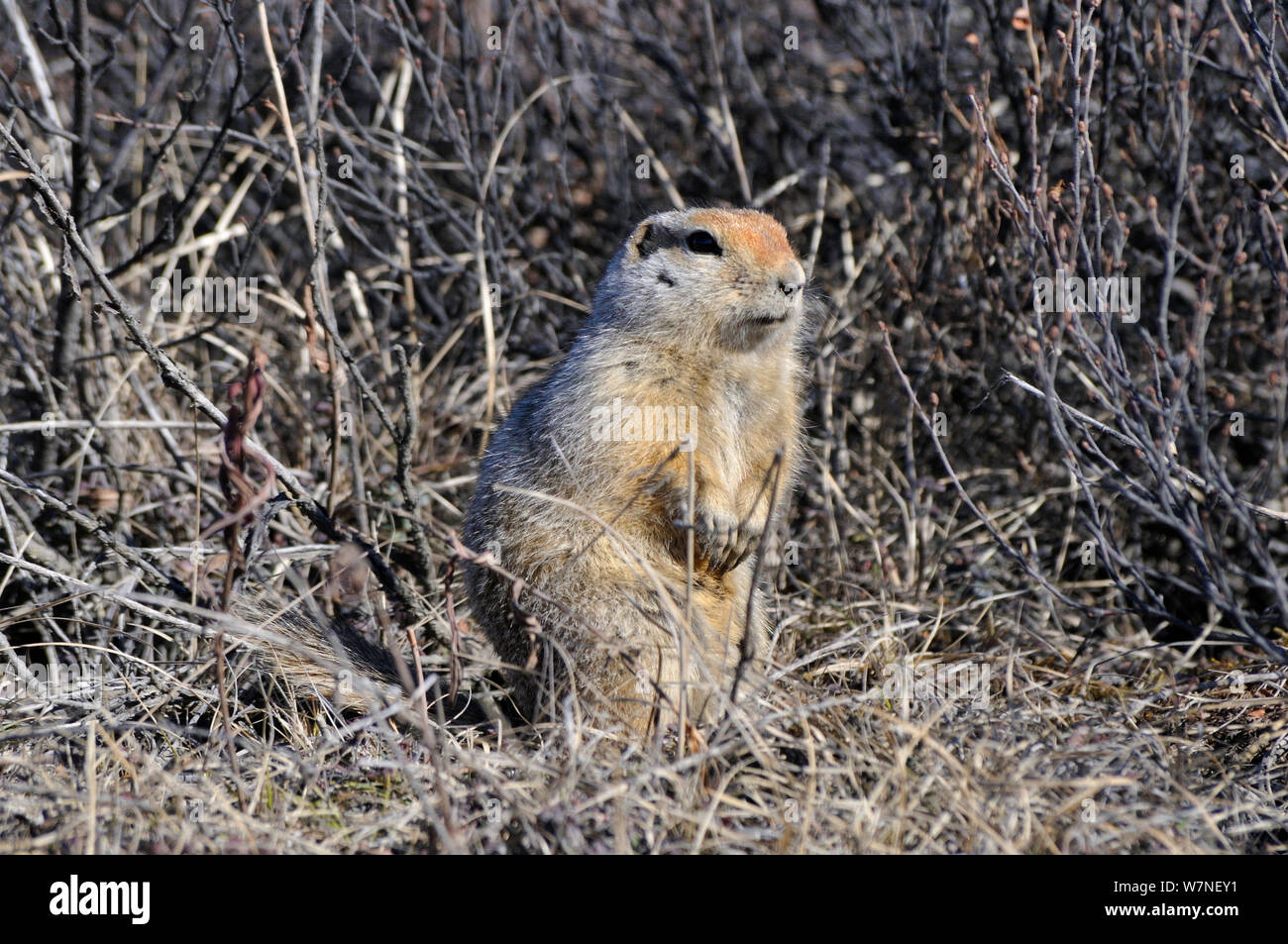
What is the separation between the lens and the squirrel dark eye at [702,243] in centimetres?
353

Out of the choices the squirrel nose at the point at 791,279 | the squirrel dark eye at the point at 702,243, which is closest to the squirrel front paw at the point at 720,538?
the squirrel nose at the point at 791,279


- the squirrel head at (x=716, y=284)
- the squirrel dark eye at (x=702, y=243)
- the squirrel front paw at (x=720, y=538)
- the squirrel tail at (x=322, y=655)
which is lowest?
the squirrel tail at (x=322, y=655)

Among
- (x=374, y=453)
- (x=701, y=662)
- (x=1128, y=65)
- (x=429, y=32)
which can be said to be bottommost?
(x=701, y=662)

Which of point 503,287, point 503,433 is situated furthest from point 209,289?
point 503,433

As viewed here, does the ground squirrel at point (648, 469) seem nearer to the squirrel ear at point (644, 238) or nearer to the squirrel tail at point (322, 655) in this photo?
the squirrel ear at point (644, 238)

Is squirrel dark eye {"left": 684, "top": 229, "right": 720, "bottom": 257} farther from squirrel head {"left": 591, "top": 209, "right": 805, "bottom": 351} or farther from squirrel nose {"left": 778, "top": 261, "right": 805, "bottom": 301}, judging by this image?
squirrel nose {"left": 778, "top": 261, "right": 805, "bottom": 301}

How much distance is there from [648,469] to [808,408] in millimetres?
1741

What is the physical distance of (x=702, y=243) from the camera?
355 cm

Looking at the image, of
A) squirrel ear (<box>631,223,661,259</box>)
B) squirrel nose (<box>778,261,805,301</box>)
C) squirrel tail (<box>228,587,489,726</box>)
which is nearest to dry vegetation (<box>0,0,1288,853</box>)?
squirrel tail (<box>228,587,489,726</box>)

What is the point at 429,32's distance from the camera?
5.94 m

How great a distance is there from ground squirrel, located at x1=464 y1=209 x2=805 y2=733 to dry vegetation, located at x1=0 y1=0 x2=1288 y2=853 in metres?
0.26

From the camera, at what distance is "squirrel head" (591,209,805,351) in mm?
3449
